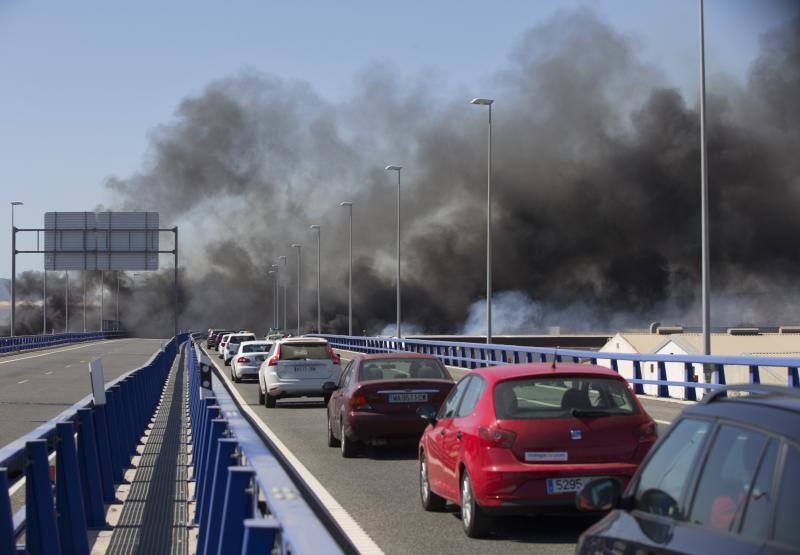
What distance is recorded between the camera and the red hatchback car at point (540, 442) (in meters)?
9.18

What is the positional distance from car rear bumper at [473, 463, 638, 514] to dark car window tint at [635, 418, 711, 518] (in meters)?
4.61

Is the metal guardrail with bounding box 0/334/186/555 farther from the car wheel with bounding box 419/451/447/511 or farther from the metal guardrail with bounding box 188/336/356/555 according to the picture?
the car wheel with bounding box 419/451/447/511

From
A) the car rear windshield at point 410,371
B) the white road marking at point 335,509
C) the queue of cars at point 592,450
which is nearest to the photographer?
the queue of cars at point 592,450

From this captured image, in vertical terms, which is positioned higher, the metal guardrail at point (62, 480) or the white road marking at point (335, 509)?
the metal guardrail at point (62, 480)

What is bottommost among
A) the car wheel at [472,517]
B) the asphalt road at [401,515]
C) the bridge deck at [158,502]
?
the asphalt road at [401,515]

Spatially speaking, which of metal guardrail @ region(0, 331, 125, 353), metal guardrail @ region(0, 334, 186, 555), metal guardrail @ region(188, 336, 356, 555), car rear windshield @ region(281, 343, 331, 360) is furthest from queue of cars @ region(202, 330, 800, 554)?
metal guardrail @ region(0, 331, 125, 353)

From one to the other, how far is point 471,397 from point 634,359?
14820 mm

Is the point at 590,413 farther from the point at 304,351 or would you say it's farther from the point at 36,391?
the point at 36,391

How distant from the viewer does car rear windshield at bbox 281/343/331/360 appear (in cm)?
2598

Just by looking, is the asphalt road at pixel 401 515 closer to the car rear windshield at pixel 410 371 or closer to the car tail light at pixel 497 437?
the car tail light at pixel 497 437

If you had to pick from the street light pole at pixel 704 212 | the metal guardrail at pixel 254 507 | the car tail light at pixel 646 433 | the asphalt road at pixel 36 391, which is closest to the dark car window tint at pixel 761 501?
the metal guardrail at pixel 254 507

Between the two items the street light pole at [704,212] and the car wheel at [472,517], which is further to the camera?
the street light pole at [704,212]

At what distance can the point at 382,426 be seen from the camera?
50.9 feet

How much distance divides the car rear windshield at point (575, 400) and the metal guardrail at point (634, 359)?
4.79 feet
